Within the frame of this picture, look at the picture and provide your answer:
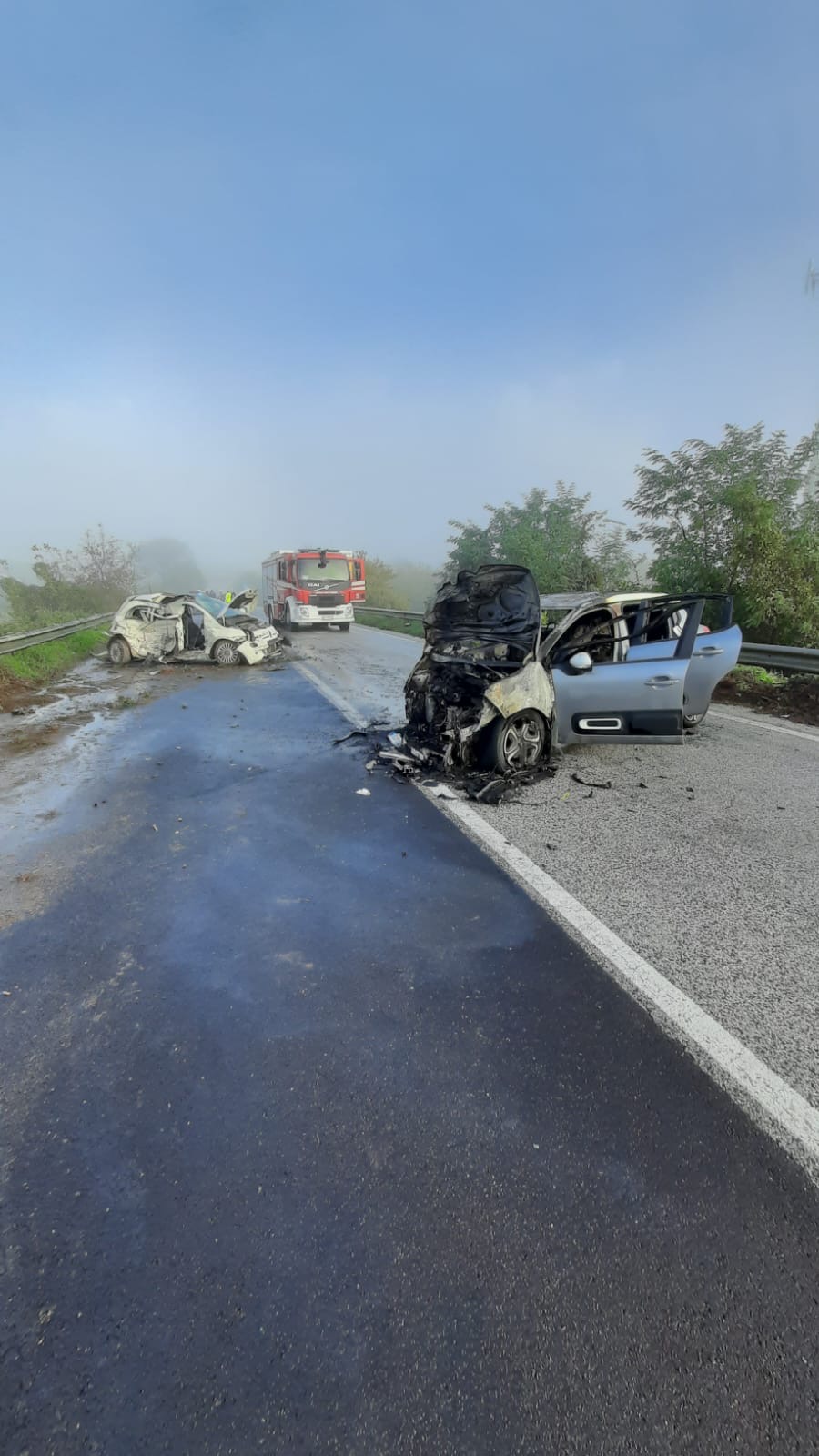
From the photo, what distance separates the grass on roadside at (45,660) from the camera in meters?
11.9

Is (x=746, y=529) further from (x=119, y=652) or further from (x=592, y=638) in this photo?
(x=119, y=652)

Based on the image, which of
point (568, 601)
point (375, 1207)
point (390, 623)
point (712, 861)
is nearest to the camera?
point (375, 1207)

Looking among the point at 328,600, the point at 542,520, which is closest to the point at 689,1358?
the point at 328,600

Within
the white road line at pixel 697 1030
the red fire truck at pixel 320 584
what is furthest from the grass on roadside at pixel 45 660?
the white road line at pixel 697 1030

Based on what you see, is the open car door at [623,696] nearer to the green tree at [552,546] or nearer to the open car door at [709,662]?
the open car door at [709,662]

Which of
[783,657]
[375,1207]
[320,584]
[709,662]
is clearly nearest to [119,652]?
[320,584]

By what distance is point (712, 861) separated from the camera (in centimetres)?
418

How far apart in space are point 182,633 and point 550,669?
1117cm

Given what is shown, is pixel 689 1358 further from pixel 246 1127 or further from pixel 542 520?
pixel 542 520

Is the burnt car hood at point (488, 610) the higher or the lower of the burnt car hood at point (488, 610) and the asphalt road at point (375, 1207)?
the higher

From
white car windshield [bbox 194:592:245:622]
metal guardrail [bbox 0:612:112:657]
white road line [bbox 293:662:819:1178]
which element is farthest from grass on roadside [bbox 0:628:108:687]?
white road line [bbox 293:662:819:1178]

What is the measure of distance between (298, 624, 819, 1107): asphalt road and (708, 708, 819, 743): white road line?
0.06m

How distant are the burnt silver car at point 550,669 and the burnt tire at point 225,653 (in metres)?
8.26

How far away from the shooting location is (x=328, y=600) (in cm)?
2378
